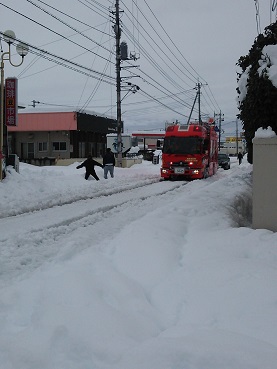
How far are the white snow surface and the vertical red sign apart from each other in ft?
35.9

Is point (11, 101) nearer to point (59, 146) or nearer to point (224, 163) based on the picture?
point (59, 146)

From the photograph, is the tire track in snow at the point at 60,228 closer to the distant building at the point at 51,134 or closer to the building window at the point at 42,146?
the distant building at the point at 51,134

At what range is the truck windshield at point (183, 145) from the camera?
2308 centimetres

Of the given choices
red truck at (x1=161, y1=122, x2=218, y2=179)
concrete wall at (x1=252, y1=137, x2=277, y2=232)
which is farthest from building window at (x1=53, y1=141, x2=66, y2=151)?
concrete wall at (x1=252, y1=137, x2=277, y2=232)

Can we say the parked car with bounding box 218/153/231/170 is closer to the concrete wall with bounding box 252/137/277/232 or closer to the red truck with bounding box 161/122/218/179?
the red truck with bounding box 161/122/218/179

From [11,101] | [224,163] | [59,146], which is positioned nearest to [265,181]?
[11,101]

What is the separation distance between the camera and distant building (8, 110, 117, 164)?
38.0 metres

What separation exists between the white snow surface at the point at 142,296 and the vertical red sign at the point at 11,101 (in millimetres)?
10940

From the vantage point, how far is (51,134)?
3956 cm

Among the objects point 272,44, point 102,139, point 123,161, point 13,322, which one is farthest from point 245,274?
point 102,139

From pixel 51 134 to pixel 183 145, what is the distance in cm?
1987

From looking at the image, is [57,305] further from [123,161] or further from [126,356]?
[123,161]

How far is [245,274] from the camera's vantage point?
494 centimetres

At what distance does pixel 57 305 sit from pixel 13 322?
44cm
